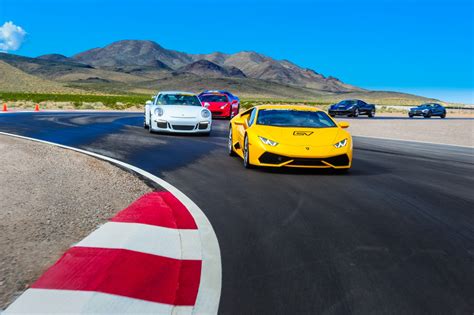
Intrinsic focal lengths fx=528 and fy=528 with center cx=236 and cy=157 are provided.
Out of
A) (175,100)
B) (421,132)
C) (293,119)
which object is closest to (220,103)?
(421,132)

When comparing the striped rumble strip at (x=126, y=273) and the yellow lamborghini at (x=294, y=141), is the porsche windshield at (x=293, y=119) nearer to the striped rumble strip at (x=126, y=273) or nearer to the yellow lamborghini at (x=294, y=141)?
the yellow lamborghini at (x=294, y=141)

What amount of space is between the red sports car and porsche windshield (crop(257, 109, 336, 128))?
1781 cm

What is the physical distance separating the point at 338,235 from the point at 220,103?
23627 mm

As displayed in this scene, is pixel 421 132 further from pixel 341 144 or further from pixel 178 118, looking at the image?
pixel 341 144

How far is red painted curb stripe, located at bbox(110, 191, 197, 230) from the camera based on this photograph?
537 centimetres

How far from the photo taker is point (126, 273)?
3.82 meters

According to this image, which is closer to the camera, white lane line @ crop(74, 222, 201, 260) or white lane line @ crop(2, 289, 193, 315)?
white lane line @ crop(2, 289, 193, 315)

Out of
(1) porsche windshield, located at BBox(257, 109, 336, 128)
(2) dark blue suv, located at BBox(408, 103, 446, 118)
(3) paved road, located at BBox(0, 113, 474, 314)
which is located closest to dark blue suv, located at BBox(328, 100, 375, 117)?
(2) dark blue suv, located at BBox(408, 103, 446, 118)

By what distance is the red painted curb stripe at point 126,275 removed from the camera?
3467 millimetres

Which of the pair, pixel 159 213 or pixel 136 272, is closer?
pixel 136 272

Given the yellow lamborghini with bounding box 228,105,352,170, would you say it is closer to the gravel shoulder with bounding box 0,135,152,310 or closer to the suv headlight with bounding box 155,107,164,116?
the gravel shoulder with bounding box 0,135,152,310

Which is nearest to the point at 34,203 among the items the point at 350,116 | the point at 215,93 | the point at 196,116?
the point at 196,116

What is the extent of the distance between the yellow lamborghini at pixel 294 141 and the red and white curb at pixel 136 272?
3.56m

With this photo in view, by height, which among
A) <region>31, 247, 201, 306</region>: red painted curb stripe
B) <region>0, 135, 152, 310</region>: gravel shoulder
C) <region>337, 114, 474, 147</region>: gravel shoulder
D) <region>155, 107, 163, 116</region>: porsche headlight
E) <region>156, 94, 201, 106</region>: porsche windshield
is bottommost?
<region>337, 114, 474, 147</region>: gravel shoulder
